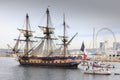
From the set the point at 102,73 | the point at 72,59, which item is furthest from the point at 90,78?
the point at 72,59

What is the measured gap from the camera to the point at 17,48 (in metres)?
147

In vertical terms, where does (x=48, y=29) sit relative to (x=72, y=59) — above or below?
above

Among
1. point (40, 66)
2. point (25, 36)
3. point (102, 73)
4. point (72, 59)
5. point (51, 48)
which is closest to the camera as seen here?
point (102, 73)

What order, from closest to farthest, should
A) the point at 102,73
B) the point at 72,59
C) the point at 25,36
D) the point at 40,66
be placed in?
the point at 102,73 < the point at 72,59 < the point at 40,66 < the point at 25,36

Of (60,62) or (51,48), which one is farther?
(51,48)

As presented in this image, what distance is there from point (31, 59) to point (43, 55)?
20.6 feet

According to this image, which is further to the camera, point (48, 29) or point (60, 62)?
point (48, 29)

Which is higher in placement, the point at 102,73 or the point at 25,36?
the point at 25,36

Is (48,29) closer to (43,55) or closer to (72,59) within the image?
(43,55)

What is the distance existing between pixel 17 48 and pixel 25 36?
776 centimetres

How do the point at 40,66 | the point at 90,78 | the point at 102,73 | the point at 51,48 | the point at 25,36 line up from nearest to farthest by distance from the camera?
the point at 90,78, the point at 102,73, the point at 40,66, the point at 51,48, the point at 25,36

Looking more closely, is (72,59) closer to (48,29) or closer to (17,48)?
(48,29)

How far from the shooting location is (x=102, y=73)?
313ft

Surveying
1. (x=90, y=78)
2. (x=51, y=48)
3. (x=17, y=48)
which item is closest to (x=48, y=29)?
(x=51, y=48)
